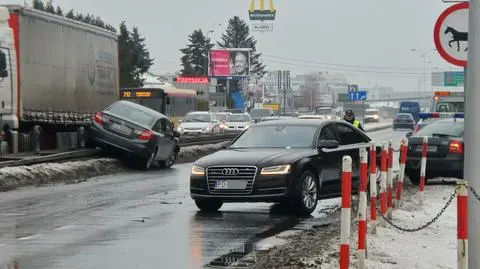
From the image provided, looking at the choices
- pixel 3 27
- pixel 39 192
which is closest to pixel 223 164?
pixel 39 192

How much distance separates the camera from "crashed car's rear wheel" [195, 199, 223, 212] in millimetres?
13570

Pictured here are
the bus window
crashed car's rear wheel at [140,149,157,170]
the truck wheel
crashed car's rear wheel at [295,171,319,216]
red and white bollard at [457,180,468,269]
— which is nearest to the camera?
Answer: red and white bollard at [457,180,468,269]

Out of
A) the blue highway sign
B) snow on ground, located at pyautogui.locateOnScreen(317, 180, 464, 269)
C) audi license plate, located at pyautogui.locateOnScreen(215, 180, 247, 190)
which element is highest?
the blue highway sign

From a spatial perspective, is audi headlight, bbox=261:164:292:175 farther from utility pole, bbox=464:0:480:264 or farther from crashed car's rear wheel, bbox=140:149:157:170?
crashed car's rear wheel, bbox=140:149:157:170

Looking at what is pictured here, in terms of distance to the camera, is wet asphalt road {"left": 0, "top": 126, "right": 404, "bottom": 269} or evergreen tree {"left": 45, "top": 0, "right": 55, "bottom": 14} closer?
wet asphalt road {"left": 0, "top": 126, "right": 404, "bottom": 269}

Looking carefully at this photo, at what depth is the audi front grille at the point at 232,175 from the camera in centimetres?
1265

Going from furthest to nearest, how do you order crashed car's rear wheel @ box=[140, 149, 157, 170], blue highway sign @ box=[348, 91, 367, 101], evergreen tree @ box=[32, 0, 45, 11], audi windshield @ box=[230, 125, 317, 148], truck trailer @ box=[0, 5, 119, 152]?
evergreen tree @ box=[32, 0, 45, 11] < blue highway sign @ box=[348, 91, 367, 101] < crashed car's rear wheel @ box=[140, 149, 157, 170] < truck trailer @ box=[0, 5, 119, 152] < audi windshield @ box=[230, 125, 317, 148]

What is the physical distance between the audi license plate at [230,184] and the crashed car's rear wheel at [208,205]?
2.34ft

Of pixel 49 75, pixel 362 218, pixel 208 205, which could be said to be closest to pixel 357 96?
pixel 49 75

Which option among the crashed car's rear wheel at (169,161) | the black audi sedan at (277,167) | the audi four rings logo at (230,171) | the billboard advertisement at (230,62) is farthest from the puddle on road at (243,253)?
the billboard advertisement at (230,62)

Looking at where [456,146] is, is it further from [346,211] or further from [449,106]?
[449,106]

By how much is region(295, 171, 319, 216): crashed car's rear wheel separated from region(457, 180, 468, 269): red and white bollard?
6.11 meters

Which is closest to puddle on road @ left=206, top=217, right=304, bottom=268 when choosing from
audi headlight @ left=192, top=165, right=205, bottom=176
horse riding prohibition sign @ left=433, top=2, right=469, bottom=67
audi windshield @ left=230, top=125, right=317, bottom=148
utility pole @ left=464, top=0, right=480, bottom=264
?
audi headlight @ left=192, top=165, right=205, bottom=176

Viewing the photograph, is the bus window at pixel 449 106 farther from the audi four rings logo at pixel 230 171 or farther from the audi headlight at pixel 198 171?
the audi four rings logo at pixel 230 171
